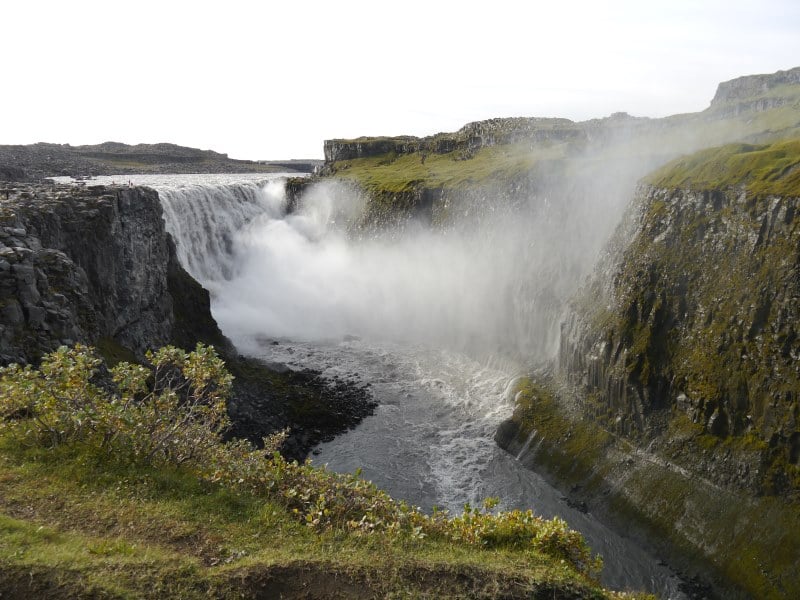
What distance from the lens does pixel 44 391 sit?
14984mm

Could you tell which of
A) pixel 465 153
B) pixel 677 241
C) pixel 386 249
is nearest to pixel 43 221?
pixel 677 241

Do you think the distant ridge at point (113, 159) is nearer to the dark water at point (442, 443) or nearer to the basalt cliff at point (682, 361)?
the dark water at point (442, 443)

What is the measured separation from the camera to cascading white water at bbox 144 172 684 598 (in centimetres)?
3350

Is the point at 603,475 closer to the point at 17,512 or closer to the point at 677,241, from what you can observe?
the point at 677,241

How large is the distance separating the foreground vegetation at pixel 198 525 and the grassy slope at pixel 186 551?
0.12 ft

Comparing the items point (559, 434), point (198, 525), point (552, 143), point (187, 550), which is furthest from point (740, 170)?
point (552, 143)

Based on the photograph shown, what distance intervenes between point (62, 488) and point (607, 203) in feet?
134

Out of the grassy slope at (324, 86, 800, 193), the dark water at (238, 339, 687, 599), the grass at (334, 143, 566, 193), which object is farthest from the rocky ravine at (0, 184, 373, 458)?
the grassy slope at (324, 86, 800, 193)

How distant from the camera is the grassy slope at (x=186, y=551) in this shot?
10.7 meters

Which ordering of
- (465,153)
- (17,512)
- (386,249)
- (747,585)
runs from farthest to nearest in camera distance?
(465,153) → (386,249) → (747,585) → (17,512)

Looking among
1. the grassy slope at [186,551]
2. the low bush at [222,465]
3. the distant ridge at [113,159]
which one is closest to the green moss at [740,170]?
the low bush at [222,465]

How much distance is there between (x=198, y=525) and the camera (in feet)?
43.4

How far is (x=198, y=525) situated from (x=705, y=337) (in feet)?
90.0

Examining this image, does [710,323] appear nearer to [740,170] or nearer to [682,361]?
[682,361]
